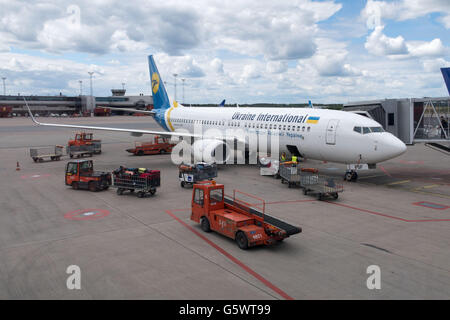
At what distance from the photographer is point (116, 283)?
986 cm

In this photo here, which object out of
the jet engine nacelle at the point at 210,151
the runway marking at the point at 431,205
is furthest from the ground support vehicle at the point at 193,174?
the runway marking at the point at 431,205

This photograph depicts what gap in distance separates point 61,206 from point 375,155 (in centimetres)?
1738

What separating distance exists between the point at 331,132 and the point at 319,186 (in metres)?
4.17

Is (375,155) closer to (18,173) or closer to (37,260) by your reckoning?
(37,260)

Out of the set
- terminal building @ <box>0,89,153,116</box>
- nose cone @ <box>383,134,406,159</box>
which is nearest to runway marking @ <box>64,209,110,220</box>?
nose cone @ <box>383,134,406,159</box>

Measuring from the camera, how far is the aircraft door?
22.3 meters

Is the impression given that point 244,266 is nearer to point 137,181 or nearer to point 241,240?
point 241,240

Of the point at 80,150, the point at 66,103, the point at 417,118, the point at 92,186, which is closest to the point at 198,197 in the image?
the point at 92,186

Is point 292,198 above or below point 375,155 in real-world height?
below

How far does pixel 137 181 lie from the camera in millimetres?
19875

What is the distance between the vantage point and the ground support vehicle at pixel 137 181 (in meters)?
19.7

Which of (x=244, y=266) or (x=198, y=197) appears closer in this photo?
(x=244, y=266)

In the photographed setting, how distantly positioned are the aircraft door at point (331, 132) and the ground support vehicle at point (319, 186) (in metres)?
2.67
